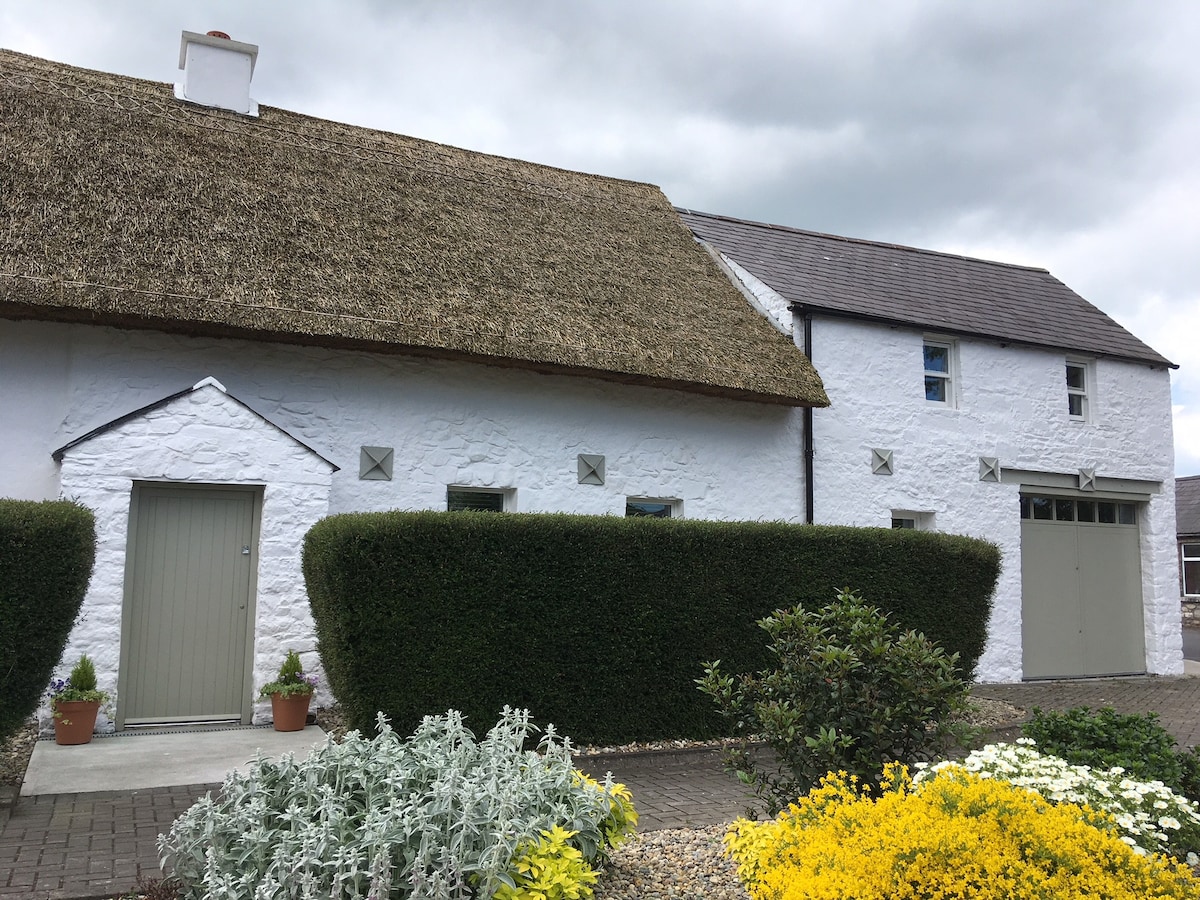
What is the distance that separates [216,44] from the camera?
1146 cm

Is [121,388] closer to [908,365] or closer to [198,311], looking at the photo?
[198,311]

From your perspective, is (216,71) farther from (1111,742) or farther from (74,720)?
(1111,742)

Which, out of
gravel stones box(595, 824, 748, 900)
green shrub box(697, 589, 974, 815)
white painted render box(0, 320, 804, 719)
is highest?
white painted render box(0, 320, 804, 719)

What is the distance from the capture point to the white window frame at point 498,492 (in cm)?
959

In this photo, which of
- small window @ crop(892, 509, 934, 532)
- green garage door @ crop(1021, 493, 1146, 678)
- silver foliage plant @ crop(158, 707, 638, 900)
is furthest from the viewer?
green garage door @ crop(1021, 493, 1146, 678)

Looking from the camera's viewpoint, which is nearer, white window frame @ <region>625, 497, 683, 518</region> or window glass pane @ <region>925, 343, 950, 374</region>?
white window frame @ <region>625, 497, 683, 518</region>

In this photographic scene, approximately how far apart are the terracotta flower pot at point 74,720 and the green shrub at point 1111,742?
6.80 m

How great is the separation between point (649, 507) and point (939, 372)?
5175 millimetres

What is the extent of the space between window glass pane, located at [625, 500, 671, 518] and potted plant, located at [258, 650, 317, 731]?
13.2ft

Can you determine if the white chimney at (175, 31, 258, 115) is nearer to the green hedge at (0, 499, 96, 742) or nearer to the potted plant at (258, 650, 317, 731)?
the potted plant at (258, 650, 317, 731)

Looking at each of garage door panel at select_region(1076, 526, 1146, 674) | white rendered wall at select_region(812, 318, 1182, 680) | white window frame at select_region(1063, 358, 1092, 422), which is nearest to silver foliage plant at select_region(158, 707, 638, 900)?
white rendered wall at select_region(812, 318, 1182, 680)

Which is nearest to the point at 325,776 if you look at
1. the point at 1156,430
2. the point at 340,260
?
the point at 340,260

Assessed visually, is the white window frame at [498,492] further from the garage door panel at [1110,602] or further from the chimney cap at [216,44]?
the garage door panel at [1110,602]

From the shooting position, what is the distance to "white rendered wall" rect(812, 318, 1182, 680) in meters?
11.9
